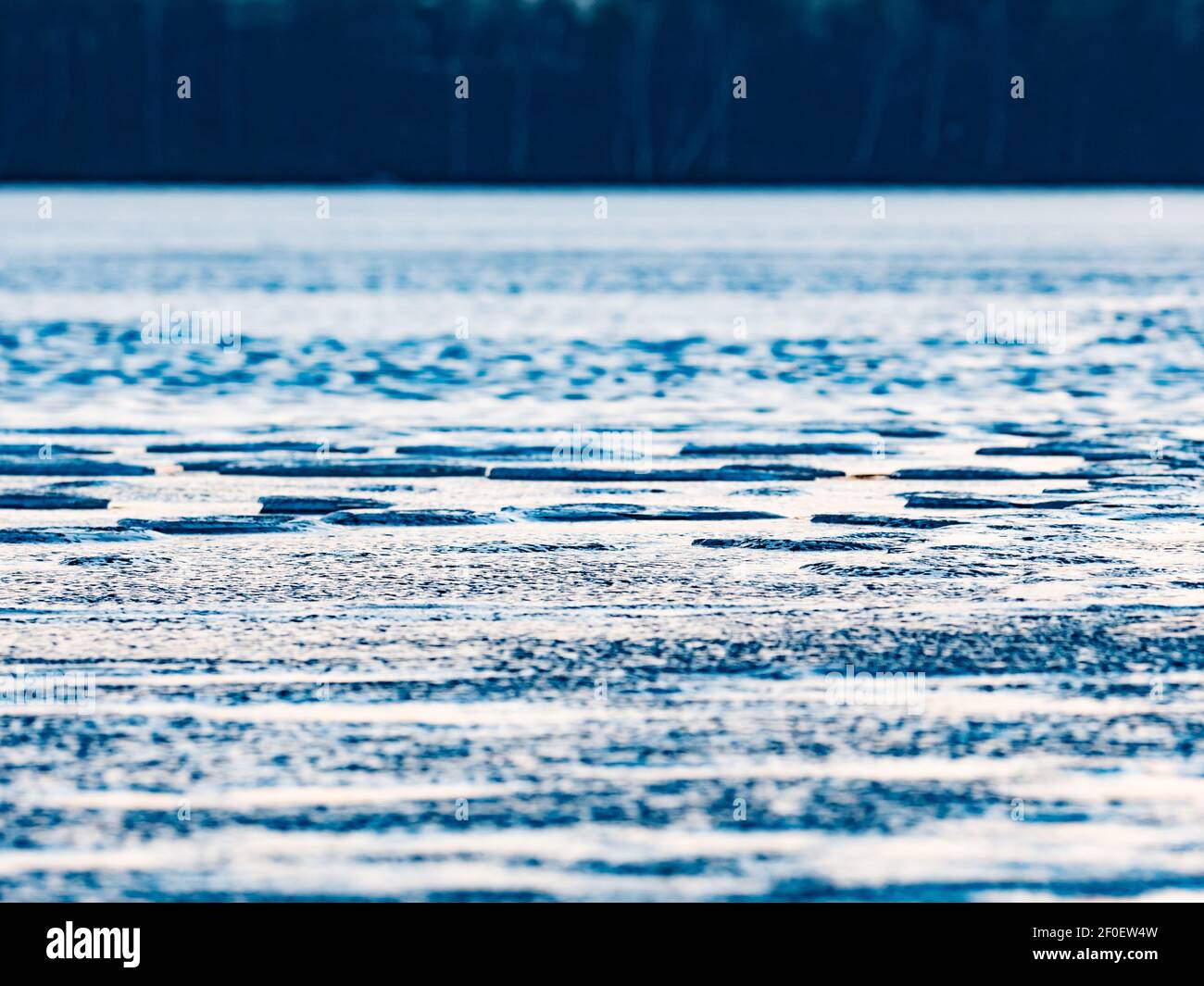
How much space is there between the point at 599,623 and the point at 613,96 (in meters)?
131

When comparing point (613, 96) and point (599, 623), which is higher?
point (613, 96)

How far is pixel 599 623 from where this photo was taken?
27.4ft

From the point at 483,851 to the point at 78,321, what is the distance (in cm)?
2157

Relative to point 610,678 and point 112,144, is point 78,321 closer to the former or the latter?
point 610,678

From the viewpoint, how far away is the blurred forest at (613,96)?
137 meters

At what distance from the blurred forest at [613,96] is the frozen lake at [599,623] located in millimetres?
116329

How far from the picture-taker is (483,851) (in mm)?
5586

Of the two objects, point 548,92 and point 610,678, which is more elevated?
point 548,92

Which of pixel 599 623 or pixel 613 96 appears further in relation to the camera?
pixel 613 96

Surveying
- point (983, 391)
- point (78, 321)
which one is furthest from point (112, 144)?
point (983, 391)

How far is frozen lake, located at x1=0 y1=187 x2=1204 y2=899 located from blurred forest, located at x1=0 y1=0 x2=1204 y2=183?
116 metres

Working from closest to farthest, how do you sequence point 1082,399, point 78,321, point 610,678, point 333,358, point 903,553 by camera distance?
point 610,678 → point 903,553 → point 1082,399 → point 333,358 → point 78,321

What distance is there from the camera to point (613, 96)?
451 feet
